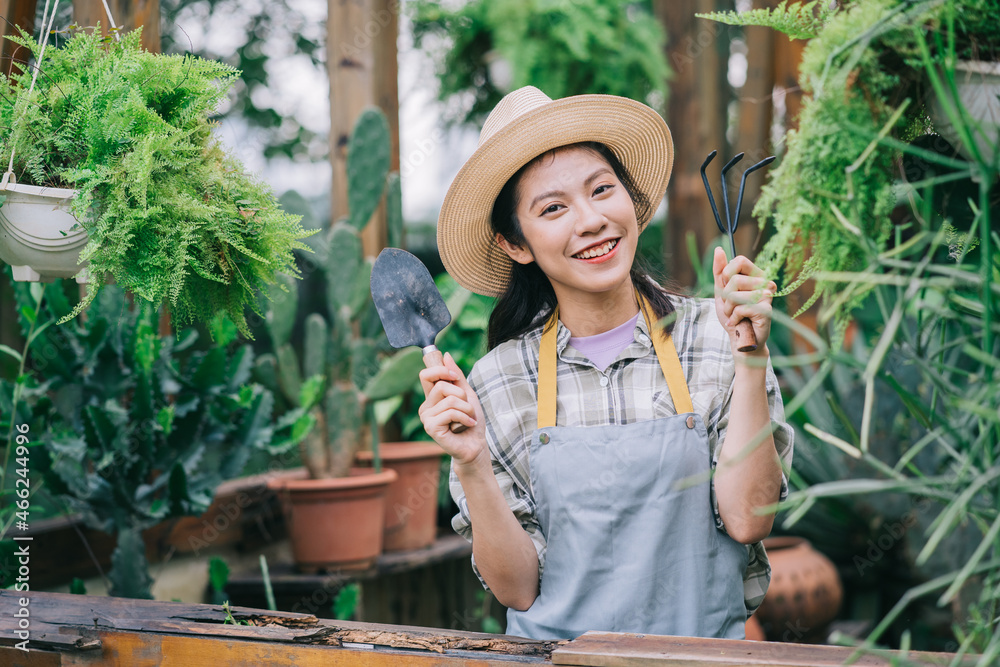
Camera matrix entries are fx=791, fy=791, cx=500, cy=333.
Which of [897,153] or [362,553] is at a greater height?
[897,153]

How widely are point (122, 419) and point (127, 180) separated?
103 centimetres

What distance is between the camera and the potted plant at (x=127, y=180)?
1.11 meters

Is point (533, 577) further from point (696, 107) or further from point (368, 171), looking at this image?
point (696, 107)

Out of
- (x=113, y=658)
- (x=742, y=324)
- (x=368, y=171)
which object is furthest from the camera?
(x=368, y=171)

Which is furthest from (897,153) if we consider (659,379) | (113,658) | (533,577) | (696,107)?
(696,107)

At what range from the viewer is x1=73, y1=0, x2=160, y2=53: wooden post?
200 cm

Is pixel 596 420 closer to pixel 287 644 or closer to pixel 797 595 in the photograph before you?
pixel 287 644

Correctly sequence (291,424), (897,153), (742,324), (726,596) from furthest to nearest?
1. (291,424)
2. (726,596)
3. (742,324)
4. (897,153)

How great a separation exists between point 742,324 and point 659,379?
0.38m

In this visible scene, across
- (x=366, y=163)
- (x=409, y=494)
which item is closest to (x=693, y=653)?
(x=409, y=494)

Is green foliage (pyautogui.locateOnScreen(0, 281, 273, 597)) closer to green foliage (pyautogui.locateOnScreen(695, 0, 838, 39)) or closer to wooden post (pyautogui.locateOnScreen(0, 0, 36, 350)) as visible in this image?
wooden post (pyautogui.locateOnScreen(0, 0, 36, 350))

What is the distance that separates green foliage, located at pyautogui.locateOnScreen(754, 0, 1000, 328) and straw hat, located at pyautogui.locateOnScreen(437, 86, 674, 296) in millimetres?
594

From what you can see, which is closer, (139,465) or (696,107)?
(139,465)

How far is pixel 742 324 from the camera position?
1049 mm
